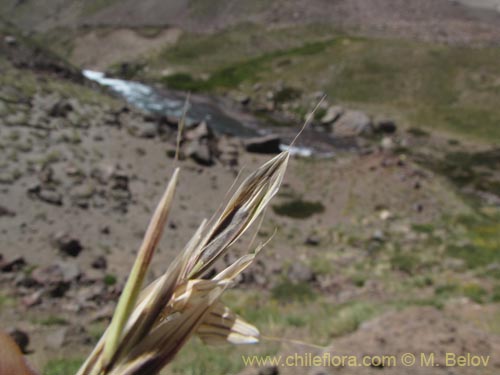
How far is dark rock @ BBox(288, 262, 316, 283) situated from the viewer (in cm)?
1134

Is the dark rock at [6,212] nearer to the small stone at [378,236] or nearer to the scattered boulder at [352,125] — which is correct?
the small stone at [378,236]

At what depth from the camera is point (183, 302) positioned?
35.2 inches

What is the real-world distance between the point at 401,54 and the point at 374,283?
44.8 metres

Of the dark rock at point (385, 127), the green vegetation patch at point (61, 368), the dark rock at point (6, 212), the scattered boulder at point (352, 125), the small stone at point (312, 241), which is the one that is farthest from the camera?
the dark rock at point (385, 127)

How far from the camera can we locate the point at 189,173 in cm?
1920

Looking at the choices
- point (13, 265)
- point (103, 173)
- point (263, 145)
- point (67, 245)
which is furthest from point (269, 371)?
point (263, 145)

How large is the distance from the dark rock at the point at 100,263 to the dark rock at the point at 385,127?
28526 millimetres

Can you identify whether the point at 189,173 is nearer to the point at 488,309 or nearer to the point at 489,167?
the point at 488,309

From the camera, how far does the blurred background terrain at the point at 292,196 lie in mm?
5609

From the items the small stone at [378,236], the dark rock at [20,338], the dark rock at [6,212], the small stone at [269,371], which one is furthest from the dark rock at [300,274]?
the small stone at [269,371]

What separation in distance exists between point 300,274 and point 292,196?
26.6 feet

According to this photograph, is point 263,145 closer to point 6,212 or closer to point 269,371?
point 6,212

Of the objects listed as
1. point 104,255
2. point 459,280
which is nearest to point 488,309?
point 459,280

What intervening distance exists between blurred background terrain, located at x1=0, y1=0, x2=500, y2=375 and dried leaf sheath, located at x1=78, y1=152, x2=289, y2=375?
291cm
